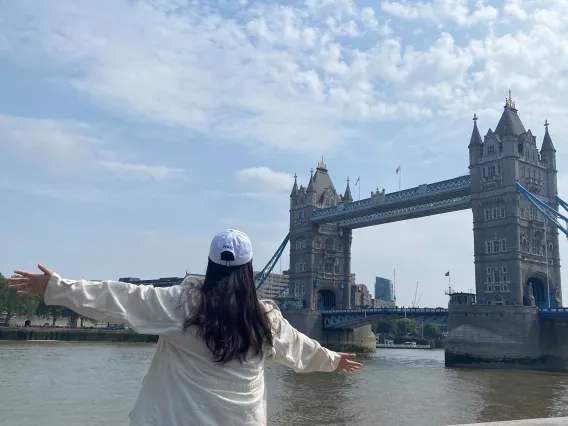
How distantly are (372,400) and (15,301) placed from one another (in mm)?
53133

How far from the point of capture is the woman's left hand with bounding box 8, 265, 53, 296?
245 cm

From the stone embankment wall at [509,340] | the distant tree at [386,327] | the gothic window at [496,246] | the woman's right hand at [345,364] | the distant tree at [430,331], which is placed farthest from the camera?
A: the distant tree at [430,331]

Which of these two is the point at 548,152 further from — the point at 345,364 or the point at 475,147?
the point at 345,364

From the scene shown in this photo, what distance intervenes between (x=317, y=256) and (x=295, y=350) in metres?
59.6

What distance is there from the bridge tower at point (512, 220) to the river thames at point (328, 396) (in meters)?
10.3

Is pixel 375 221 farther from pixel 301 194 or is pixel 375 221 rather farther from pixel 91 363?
pixel 91 363

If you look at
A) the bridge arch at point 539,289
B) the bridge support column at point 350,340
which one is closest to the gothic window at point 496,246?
the bridge arch at point 539,289

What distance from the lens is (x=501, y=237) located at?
135ft

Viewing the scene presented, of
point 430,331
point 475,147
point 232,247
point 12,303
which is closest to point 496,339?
point 475,147

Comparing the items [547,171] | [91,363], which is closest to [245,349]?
[91,363]

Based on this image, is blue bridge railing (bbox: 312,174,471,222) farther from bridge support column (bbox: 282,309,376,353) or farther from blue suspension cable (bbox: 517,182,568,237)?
bridge support column (bbox: 282,309,376,353)

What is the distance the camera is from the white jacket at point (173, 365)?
7.88 ft

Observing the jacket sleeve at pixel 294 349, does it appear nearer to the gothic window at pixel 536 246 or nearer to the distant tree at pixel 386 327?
the gothic window at pixel 536 246

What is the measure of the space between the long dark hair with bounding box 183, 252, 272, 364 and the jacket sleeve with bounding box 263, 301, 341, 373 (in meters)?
0.11
